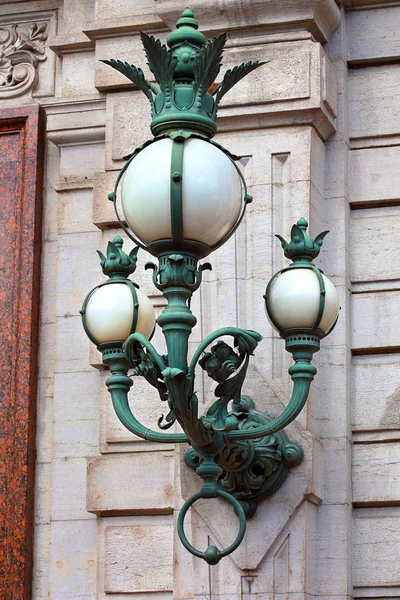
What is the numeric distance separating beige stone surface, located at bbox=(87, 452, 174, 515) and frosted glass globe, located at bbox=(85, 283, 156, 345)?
4.94 feet

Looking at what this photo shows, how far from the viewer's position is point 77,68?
8992mm

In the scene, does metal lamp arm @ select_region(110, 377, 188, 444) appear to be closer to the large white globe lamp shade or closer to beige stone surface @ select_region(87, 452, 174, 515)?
the large white globe lamp shade

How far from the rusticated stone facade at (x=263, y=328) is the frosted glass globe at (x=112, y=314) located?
1229 mm

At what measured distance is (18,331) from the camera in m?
8.61

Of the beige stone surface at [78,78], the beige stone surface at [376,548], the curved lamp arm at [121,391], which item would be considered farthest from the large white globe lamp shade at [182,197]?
the beige stone surface at [78,78]

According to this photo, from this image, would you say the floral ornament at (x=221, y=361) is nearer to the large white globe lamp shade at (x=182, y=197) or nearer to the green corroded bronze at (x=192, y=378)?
the green corroded bronze at (x=192, y=378)

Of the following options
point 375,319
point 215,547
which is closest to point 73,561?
point 215,547

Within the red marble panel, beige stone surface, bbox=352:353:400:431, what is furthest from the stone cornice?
beige stone surface, bbox=352:353:400:431

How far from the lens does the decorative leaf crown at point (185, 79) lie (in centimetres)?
650

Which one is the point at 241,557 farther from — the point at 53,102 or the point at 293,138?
the point at 53,102

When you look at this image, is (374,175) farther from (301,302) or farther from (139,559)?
(139,559)

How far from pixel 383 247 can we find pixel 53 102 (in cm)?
221

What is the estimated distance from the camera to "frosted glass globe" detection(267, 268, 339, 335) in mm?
6523

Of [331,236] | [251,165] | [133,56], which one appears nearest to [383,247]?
[331,236]
